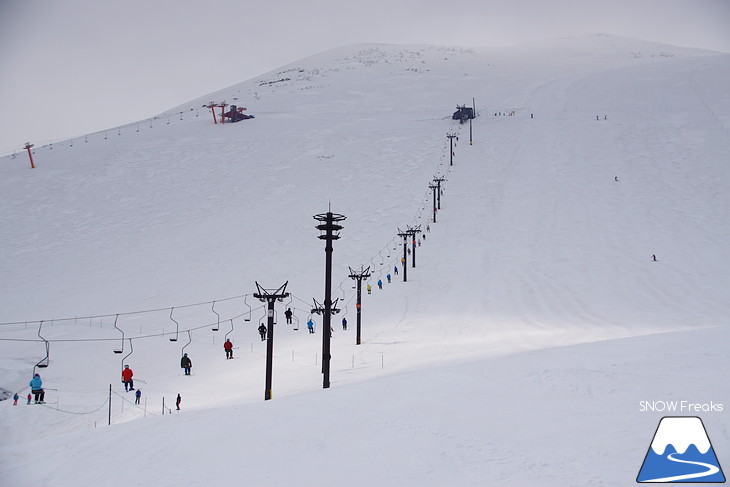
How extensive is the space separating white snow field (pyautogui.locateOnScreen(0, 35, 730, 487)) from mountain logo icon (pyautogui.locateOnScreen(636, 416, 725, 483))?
28cm

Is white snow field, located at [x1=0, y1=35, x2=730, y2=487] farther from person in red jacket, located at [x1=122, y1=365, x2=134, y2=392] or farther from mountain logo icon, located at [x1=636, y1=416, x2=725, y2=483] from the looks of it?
person in red jacket, located at [x1=122, y1=365, x2=134, y2=392]

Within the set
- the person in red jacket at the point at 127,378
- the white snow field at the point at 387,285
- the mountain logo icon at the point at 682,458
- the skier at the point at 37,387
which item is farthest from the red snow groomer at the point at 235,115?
the mountain logo icon at the point at 682,458

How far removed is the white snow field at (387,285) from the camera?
35.8ft

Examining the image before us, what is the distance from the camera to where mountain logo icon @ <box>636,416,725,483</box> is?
7.69m

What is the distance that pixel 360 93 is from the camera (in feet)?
304

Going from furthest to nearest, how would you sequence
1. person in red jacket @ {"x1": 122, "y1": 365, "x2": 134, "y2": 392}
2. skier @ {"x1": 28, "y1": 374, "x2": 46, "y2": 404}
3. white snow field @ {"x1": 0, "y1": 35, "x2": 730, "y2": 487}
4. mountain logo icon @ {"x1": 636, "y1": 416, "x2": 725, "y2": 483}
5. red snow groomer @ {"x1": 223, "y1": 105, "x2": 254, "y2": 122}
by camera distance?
red snow groomer @ {"x1": 223, "y1": 105, "x2": 254, "y2": 122} → person in red jacket @ {"x1": 122, "y1": 365, "x2": 134, "y2": 392} → skier @ {"x1": 28, "y1": 374, "x2": 46, "y2": 404} → white snow field @ {"x1": 0, "y1": 35, "x2": 730, "y2": 487} → mountain logo icon @ {"x1": 636, "y1": 416, "x2": 725, "y2": 483}

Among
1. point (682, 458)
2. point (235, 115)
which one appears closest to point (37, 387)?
point (682, 458)

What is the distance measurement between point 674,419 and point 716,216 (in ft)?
123

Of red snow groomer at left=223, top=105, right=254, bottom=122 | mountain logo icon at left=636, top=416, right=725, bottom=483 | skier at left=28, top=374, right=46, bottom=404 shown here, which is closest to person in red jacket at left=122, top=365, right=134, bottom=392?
skier at left=28, top=374, right=46, bottom=404

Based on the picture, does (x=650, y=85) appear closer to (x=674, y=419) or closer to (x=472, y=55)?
(x=472, y=55)

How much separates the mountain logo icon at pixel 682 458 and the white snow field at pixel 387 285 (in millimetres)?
279

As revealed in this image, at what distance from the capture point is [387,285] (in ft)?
118

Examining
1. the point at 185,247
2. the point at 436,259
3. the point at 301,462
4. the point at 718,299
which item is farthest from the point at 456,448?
the point at 185,247

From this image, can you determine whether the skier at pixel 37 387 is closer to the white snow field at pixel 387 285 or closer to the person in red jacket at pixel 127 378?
the white snow field at pixel 387 285
